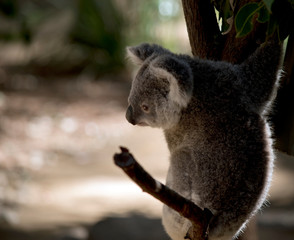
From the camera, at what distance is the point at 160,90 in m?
1.84

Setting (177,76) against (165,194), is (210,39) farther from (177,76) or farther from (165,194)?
(165,194)

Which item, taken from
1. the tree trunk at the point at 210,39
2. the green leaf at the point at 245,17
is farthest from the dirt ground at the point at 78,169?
the green leaf at the point at 245,17

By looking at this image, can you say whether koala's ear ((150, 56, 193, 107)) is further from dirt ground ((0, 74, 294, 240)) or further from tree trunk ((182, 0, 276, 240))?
dirt ground ((0, 74, 294, 240))

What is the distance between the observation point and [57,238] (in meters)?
4.40

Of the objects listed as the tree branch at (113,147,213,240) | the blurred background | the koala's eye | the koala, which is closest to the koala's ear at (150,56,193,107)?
the koala

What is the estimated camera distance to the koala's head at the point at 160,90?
1.70m

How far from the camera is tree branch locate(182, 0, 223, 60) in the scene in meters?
2.00

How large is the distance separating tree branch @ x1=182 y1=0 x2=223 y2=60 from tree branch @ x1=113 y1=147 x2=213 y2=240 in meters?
0.71

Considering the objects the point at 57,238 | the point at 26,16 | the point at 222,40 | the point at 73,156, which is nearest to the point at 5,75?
the point at 26,16

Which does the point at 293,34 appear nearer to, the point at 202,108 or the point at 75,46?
the point at 202,108

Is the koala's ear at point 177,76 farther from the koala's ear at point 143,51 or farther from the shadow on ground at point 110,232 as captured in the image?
the shadow on ground at point 110,232

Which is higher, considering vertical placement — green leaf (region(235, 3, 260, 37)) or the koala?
green leaf (region(235, 3, 260, 37))

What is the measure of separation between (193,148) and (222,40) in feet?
1.57

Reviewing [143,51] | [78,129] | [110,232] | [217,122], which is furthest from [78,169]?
[217,122]
